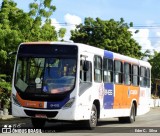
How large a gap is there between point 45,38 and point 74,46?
33.9ft

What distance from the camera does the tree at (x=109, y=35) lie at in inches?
2184

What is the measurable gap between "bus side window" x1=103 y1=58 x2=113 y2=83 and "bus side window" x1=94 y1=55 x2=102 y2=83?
0.47 metres

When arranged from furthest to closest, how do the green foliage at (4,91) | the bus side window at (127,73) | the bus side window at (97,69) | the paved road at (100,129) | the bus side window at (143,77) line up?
the bus side window at (143,77), the green foliage at (4,91), the bus side window at (127,73), the bus side window at (97,69), the paved road at (100,129)

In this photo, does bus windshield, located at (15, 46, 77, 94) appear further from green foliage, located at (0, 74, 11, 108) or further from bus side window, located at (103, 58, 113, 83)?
green foliage, located at (0, 74, 11, 108)

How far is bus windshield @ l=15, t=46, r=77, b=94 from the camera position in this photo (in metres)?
15.6

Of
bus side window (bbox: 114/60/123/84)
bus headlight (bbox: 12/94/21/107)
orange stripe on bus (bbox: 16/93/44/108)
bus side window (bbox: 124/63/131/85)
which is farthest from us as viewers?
bus side window (bbox: 124/63/131/85)

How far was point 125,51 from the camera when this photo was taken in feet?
183

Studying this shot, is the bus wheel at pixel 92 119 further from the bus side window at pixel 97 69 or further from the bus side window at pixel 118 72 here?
the bus side window at pixel 118 72

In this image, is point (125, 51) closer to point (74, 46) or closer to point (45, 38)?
point (45, 38)

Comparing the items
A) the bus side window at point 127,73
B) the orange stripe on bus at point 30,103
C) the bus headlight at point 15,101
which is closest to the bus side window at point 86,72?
the orange stripe on bus at point 30,103

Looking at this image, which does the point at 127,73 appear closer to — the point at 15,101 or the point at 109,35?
the point at 15,101

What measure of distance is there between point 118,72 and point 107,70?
1464mm

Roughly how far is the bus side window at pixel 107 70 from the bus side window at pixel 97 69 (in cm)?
47

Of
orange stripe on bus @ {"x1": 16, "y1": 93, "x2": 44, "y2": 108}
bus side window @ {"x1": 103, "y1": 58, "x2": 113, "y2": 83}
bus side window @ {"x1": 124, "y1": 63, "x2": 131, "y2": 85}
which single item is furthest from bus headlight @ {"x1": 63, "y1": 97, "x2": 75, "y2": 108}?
bus side window @ {"x1": 124, "y1": 63, "x2": 131, "y2": 85}
